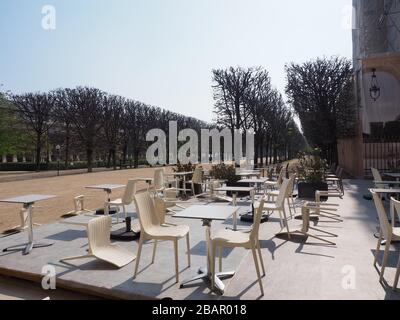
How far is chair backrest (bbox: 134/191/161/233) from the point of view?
4.68 m

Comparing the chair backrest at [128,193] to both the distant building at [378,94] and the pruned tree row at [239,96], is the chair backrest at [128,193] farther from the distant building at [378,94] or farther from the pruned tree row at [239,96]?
the pruned tree row at [239,96]

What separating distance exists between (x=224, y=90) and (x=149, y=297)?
85.8ft

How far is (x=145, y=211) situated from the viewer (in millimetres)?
4969

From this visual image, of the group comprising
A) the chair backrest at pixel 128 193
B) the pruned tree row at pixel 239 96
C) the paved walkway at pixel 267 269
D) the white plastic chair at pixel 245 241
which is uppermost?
the pruned tree row at pixel 239 96

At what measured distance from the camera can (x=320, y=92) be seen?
25188 mm

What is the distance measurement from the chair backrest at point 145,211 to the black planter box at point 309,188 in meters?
7.92

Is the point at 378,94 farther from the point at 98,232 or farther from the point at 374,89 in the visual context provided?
the point at 98,232

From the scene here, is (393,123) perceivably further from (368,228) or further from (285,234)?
(285,234)

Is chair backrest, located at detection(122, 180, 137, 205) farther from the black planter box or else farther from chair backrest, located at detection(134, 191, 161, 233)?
the black planter box

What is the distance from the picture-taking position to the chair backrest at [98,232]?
5258 millimetres

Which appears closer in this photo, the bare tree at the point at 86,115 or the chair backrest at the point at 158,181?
the chair backrest at the point at 158,181

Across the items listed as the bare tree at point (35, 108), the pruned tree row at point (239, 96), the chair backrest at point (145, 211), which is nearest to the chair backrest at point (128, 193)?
the chair backrest at point (145, 211)

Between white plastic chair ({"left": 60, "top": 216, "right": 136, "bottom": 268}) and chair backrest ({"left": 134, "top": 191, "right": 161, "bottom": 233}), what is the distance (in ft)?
2.26
